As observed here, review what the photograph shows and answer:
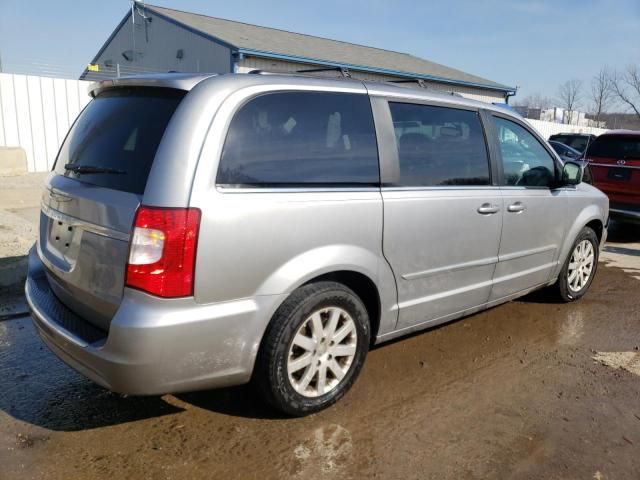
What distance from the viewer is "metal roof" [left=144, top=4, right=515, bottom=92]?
17.6 m

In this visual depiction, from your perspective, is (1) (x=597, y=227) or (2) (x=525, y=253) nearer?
(2) (x=525, y=253)

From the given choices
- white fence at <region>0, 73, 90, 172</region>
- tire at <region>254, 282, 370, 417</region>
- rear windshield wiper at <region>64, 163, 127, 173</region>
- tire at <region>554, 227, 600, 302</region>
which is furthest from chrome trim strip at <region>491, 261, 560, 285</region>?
white fence at <region>0, 73, 90, 172</region>

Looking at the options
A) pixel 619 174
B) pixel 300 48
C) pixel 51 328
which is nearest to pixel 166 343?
pixel 51 328

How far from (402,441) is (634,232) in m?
8.40

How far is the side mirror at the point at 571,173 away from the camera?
14.4 feet

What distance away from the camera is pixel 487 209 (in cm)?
364

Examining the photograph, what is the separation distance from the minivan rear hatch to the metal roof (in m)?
14.5

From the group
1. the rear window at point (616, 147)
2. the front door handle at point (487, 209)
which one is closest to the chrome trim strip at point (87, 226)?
the front door handle at point (487, 209)

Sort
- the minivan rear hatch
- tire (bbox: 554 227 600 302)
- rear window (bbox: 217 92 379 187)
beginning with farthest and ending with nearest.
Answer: tire (bbox: 554 227 600 302) < rear window (bbox: 217 92 379 187) < the minivan rear hatch

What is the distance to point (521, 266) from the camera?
414 cm

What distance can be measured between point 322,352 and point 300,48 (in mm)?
18616

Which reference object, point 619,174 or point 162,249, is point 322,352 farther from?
point 619,174

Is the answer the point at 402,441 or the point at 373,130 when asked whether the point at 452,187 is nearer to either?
the point at 373,130

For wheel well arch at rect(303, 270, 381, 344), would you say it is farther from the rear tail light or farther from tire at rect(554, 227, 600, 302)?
tire at rect(554, 227, 600, 302)
